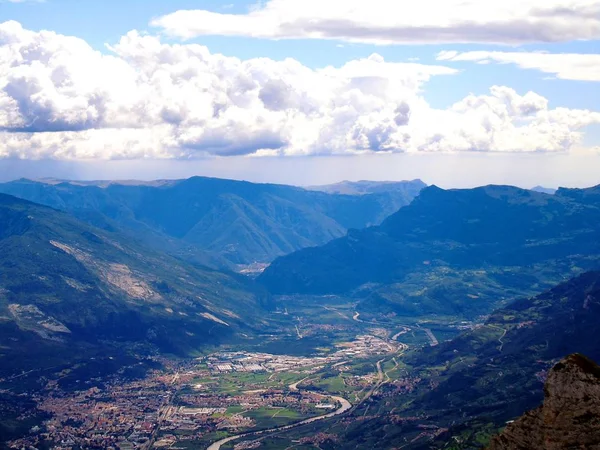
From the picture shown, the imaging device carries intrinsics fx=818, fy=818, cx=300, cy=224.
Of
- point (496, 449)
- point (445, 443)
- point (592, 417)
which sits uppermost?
point (592, 417)

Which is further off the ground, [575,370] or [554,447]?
[575,370]

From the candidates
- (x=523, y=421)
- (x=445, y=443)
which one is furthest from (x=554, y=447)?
(x=445, y=443)

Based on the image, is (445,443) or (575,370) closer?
(575,370)

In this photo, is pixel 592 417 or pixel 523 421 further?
pixel 523 421

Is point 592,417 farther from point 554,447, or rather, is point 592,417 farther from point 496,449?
point 496,449

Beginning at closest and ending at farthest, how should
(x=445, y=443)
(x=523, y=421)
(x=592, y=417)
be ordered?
(x=592, y=417)
(x=523, y=421)
(x=445, y=443)

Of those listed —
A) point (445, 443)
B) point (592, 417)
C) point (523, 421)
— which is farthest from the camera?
point (445, 443)
